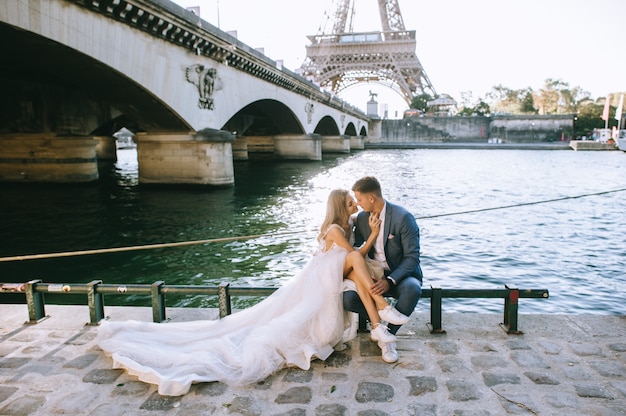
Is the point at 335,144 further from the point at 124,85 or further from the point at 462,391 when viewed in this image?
the point at 462,391

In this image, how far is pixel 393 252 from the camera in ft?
13.6

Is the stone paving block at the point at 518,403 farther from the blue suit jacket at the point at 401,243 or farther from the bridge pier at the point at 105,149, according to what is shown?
the bridge pier at the point at 105,149

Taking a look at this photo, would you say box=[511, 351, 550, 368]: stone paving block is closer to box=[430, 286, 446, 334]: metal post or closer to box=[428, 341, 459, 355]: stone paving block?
box=[428, 341, 459, 355]: stone paving block

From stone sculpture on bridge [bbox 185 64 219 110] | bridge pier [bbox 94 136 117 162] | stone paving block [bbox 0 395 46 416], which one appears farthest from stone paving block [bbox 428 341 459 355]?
bridge pier [bbox 94 136 117 162]

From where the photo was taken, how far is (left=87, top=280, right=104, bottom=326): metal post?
440 cm

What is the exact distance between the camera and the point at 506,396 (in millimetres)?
3115

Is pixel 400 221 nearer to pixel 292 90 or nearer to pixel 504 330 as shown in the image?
pixel 504 330

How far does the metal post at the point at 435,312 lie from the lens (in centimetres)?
412

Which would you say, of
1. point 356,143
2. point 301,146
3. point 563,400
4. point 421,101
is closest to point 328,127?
point 356,143

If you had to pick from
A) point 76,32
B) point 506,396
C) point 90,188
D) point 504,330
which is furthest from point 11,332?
point 90,188

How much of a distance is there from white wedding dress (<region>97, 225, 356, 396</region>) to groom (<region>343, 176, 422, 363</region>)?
296mm

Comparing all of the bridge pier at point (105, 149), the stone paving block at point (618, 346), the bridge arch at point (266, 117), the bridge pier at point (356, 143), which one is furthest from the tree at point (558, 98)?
the stone paving block at point (618, 346)

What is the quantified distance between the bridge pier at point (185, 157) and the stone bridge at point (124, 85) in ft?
0.14

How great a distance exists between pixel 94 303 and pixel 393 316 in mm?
2867
